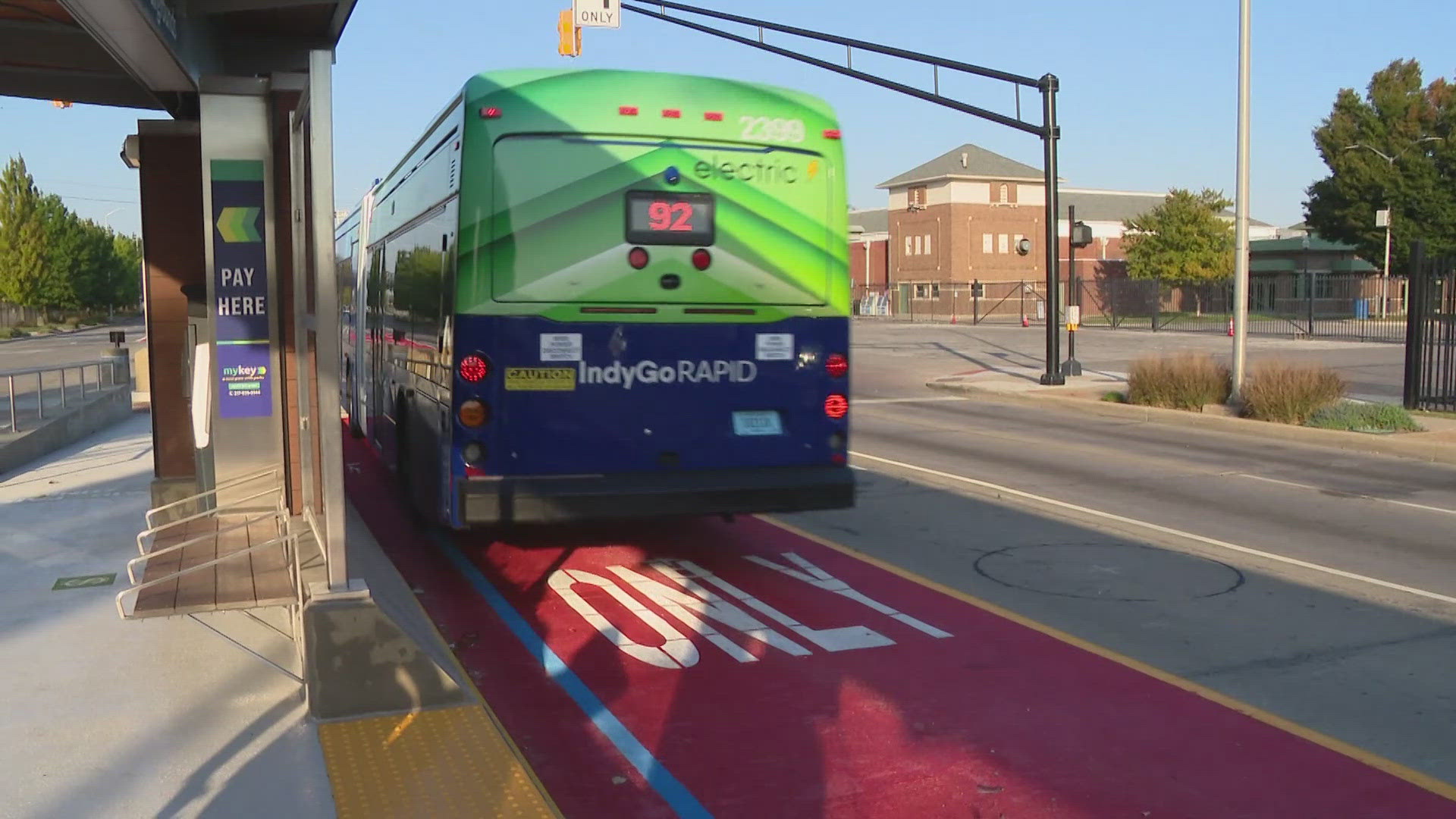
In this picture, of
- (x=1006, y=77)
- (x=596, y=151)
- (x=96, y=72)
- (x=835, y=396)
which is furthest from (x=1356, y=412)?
(x=96, y=72)

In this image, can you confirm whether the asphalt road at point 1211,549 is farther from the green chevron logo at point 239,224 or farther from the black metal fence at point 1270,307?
the black metal fence at point 1270,307

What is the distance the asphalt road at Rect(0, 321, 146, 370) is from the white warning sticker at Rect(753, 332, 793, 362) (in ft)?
76.4

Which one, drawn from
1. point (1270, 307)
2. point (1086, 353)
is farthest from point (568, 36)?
point (1270, 307)

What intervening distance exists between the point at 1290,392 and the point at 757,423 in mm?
12069

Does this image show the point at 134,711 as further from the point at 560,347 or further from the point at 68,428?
the point at 68,428

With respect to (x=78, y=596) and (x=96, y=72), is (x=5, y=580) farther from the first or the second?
(x=96, y=72)

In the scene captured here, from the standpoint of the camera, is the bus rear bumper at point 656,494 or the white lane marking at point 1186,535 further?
the white lane marking at point 1186,535

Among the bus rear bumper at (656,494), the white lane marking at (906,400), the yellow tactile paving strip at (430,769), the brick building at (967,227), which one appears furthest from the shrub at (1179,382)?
the brick building at (967,227)

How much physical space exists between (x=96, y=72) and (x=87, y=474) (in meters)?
6.20

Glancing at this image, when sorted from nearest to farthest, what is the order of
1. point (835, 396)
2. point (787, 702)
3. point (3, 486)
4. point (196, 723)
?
point (196, 723)
point (787, 702)
point (835, 396)
point (3, 486)

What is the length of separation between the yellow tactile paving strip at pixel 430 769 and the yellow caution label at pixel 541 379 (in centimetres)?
272

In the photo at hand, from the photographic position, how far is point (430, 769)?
16.1 feet

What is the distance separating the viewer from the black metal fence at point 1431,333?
58.0 feet

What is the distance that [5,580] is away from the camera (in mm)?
8164
